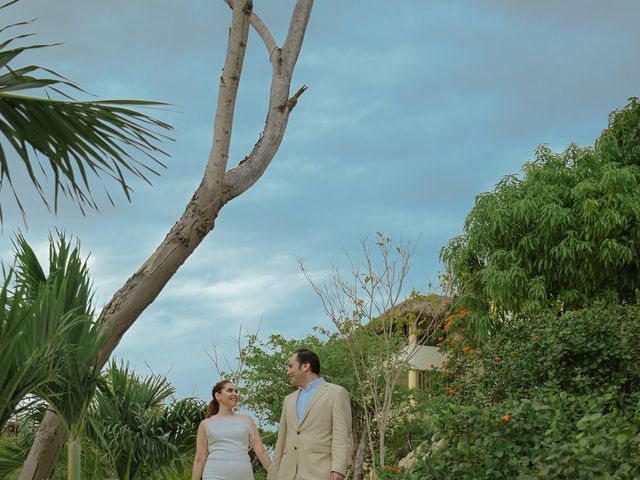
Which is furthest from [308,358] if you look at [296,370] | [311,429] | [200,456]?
[200,456]

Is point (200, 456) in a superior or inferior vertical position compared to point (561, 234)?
inferior

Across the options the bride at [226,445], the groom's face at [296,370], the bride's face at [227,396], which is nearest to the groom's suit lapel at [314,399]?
the groom's face at [296,370]

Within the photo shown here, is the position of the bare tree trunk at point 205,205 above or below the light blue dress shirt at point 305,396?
above

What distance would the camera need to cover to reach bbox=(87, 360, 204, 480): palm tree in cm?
888

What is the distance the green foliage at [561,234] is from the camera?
62.7 feet

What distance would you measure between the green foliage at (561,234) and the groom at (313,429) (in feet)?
39.6

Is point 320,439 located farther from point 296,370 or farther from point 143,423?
A: point 143,423

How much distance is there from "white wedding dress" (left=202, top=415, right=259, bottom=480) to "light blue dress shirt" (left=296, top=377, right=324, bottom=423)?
3.85 feet

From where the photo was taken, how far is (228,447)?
8.09 meters

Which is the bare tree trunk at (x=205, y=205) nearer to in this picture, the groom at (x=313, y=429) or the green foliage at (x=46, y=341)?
the green foliage at (x=46, y=341)

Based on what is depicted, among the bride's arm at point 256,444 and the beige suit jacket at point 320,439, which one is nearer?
the beige suit jacket at point 320,439

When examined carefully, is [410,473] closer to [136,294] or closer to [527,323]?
[136,294]

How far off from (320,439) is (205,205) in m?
2.77

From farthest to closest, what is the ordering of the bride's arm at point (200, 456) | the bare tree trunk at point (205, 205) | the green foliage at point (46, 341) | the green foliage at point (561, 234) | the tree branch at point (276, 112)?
the green foliage at point (561, 234), the tree branch at point (276, 112), the bare tree trunk at point (205, 205), the bride's arm at point (200, 456), the green foliage at point (46, 341)
